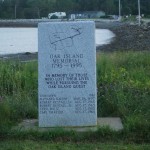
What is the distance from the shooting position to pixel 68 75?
8266 mm

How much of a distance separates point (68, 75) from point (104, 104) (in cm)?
147

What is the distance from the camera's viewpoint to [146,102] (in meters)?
8.95

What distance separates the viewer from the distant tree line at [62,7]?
475ft

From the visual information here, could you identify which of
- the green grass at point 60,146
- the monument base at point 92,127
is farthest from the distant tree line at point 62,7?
the green grass at point 60,146

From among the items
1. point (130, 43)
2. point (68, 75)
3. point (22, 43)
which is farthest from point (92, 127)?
point (22, 43)

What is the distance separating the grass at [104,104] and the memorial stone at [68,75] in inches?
23.0

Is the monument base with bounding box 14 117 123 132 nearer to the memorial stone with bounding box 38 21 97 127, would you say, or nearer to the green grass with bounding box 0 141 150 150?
the memorial stone with bounding box 38 21 97 127

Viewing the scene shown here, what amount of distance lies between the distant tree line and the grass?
129 m

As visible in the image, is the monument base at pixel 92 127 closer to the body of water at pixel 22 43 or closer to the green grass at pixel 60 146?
the green grass at pixel 60 146

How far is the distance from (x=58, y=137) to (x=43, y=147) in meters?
0.59

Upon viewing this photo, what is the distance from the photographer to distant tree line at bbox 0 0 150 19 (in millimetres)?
144875

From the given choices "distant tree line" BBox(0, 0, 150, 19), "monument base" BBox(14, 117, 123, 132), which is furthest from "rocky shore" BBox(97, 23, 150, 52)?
"distant tree line" BBox(0, 0, 150, 19)

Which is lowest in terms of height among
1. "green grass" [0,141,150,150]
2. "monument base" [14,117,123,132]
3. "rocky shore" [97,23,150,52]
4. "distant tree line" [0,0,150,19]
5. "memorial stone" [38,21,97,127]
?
"green grass" [0,141,150,150]

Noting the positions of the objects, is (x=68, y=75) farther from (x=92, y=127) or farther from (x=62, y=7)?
(x=62, y=7)
